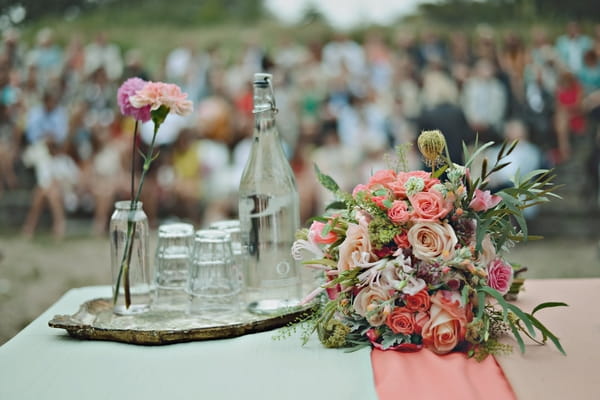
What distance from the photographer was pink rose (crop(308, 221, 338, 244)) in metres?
1.35

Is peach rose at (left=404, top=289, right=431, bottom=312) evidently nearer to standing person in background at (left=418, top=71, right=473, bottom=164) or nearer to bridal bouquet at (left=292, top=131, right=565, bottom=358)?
bridal bouquet at (left=292, top=131, right=565, bottom=358)

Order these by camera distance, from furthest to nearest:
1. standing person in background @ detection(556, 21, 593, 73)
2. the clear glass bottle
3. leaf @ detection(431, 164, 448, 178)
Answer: standing person in background @ detection(556, 21, 593, 73) < the clear glass bottle < leaf @ detection(431, 164, 448, 178)

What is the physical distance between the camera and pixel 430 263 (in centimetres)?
123

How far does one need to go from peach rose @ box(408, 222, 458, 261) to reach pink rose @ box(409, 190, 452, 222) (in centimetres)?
1

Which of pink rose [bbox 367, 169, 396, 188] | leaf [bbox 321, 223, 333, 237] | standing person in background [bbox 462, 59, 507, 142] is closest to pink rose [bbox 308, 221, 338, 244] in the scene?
leaf [bbox 321, 223, 333, 237]

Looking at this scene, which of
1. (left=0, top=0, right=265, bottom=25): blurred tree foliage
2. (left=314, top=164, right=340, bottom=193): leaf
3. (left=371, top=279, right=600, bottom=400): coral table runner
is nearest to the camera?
(left=371, top=279, right=600, bottom=400): coral table runner

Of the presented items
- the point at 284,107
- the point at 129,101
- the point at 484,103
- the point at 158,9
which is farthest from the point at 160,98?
the point at 158,9

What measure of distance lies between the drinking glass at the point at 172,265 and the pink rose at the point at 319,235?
0.98 feet

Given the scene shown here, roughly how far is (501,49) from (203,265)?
6.56 m

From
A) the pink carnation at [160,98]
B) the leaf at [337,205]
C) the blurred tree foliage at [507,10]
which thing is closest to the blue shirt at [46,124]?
the blurred tree foliage at [507,10]

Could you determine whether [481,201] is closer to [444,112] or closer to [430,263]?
[430,263]

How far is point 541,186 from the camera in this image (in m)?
1.33

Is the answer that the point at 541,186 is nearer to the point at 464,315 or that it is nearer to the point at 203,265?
the point at 464,315

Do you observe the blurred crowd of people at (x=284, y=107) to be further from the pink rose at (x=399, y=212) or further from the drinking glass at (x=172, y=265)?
the pink rose at (x=399, y=212)
